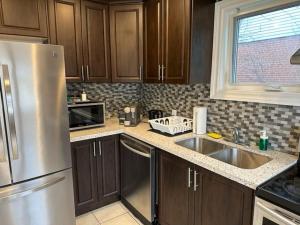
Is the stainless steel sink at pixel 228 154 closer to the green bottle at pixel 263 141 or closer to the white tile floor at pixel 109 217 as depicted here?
the green bottle at pixel 263 141

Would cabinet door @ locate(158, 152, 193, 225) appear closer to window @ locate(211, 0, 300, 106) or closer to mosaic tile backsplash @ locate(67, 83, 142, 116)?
window @ locate(211, 0, 300, 106)

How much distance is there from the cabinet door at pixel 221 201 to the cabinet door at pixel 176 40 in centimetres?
91

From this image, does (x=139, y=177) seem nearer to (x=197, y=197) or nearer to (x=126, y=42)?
(x=197, y=197)

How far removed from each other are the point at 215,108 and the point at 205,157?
2.27 ft

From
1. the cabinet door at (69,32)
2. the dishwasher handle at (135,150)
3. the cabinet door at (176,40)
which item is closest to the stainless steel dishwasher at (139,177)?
the dishwasher handle at (135,150)

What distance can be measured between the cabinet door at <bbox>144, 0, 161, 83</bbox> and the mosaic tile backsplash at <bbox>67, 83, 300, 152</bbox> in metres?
0.37

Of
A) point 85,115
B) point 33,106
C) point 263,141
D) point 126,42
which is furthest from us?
point 126,42

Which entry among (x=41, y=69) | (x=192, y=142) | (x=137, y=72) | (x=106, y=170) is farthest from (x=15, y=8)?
(x=192, y=142)

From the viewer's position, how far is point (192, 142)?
200cm

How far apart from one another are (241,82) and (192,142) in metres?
0.72

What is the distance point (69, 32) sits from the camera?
214 cm

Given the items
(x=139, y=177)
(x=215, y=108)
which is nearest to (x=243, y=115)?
(x=215, y=108)

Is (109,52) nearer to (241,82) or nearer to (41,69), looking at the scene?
(41,69)

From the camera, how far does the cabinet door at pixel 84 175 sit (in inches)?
82.0
